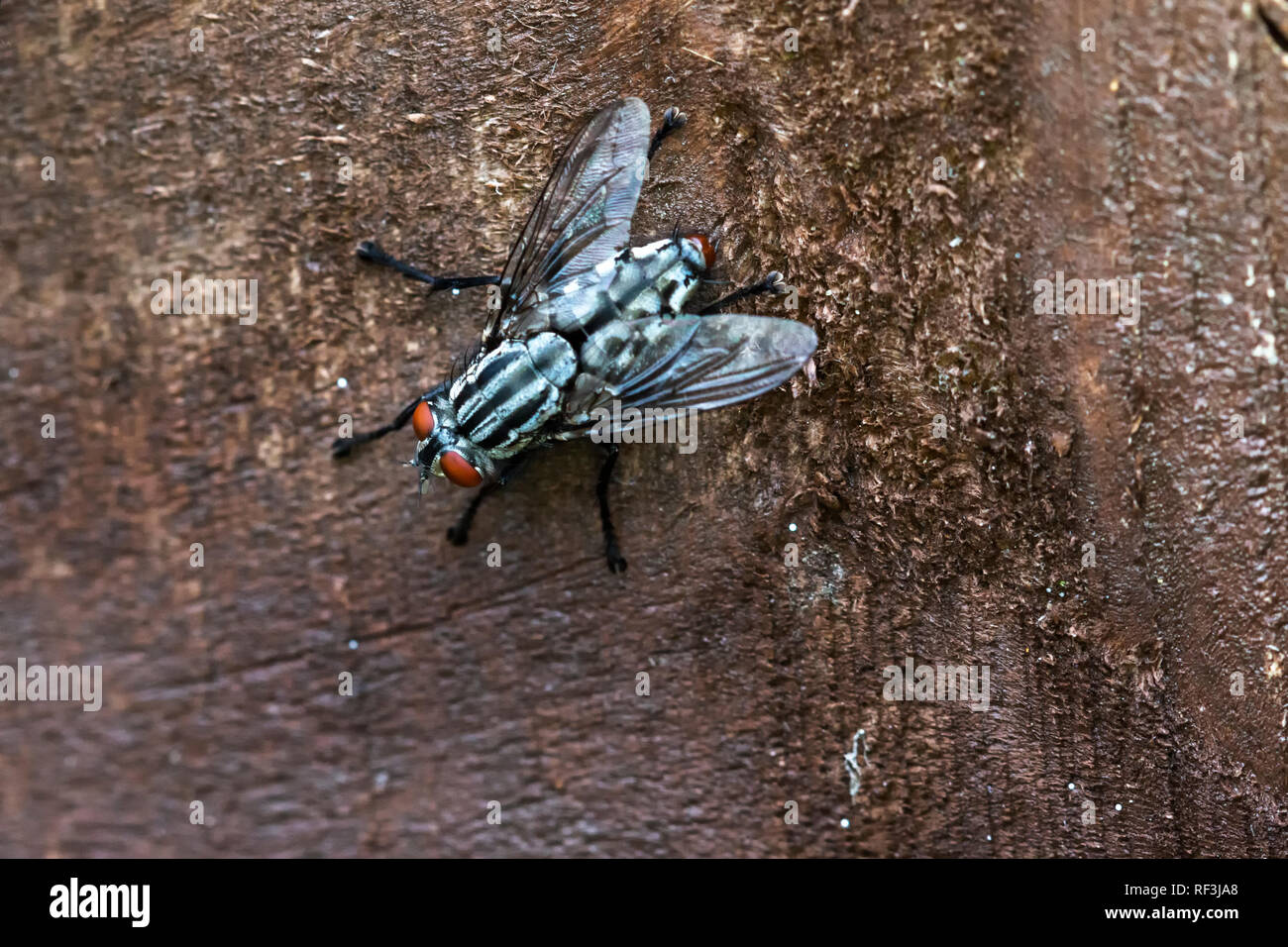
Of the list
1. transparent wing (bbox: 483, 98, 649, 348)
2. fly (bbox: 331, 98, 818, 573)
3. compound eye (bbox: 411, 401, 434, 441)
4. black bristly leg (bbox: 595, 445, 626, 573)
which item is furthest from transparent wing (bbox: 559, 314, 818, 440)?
compound eye (bbox: 411, 401, 434, 441)

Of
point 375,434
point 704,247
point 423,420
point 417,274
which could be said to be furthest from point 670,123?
point 375,434

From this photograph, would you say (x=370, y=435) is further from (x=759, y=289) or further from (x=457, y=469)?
(x=759, y=289)

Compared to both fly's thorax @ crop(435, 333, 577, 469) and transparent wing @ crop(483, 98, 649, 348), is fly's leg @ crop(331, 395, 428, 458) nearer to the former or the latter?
fly's thorax @ crop(435, 333, 577, 469)

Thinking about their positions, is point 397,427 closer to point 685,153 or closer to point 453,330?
point 453,330

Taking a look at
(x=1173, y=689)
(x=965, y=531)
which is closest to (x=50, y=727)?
(x=965, y=531)

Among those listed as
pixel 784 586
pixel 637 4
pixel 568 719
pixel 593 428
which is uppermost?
pixel 637 4
